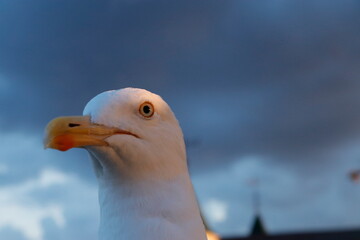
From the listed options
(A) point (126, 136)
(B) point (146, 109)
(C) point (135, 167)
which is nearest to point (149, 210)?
(C) point (135, 167)

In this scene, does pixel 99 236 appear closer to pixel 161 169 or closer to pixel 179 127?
pixel 161 169

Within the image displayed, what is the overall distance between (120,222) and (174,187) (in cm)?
28

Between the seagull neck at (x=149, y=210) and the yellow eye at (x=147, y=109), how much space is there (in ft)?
1.00

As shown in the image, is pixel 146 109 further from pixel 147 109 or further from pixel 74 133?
pixel 74 133

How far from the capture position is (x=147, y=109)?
2.32 meters

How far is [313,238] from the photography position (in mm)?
18812

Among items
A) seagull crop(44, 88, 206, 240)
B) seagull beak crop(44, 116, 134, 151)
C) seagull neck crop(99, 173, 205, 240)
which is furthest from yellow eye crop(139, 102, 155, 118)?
seagull neck crop(99, 173, 205, 240)

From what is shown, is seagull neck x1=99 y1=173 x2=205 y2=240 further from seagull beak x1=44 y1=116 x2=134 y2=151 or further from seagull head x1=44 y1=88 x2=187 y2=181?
seagull beak x1=44 y1=116 x2=134 y2=151

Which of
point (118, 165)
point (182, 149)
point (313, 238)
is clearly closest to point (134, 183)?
point (118, 165)

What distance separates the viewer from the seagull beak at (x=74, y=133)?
6.80 feet

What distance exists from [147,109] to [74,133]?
0.38 m

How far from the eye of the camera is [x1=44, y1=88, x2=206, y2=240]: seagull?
2.16m

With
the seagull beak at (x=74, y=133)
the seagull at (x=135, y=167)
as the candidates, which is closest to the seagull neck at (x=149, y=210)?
the seagull at (x=135, y=167)

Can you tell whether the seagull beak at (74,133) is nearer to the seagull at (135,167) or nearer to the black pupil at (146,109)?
the seagull at (135,167)
